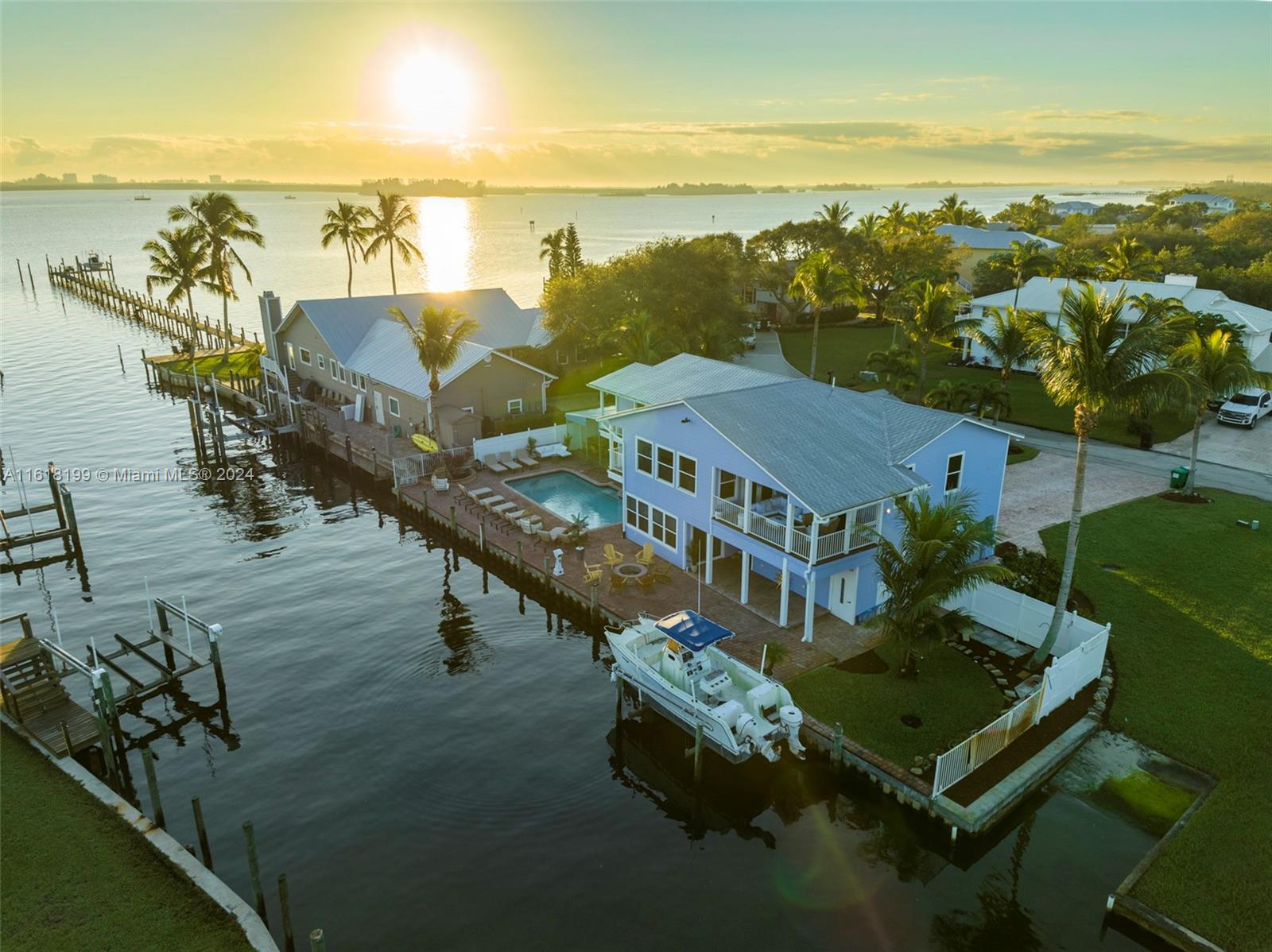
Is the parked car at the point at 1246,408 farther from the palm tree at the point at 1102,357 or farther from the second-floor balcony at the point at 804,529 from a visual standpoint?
the second-floor balcony at the point at 804,529

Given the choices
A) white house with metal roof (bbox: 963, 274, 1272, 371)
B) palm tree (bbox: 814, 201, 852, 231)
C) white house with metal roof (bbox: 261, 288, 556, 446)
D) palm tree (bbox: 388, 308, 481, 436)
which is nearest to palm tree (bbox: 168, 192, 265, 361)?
white house with metal roof (bbox: 261, 288, 556, 446)

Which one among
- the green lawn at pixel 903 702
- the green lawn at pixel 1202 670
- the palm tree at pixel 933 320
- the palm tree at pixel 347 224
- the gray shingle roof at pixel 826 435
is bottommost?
the green lawn at pixel 903 702

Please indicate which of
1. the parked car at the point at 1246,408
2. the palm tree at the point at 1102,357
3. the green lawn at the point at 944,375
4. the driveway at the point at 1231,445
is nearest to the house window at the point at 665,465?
the palm tree at the point at 1102,357

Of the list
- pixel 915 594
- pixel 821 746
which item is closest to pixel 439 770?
pixel 821 746

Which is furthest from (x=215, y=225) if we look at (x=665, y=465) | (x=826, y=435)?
(x=826, y=435)

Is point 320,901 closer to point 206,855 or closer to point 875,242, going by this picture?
point 206,855

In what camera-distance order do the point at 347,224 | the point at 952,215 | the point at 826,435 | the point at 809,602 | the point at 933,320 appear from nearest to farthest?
the point at 809,602
the point at 826,435
the point at 933,320
the point at 347,224
the point at 952,215

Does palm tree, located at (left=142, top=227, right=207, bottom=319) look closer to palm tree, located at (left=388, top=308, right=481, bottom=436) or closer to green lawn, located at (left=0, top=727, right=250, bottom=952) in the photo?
palm tree, located at (left=388, top=308, right=481, bottom=436)

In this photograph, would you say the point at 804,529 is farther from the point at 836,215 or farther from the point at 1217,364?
the point at 836,215
